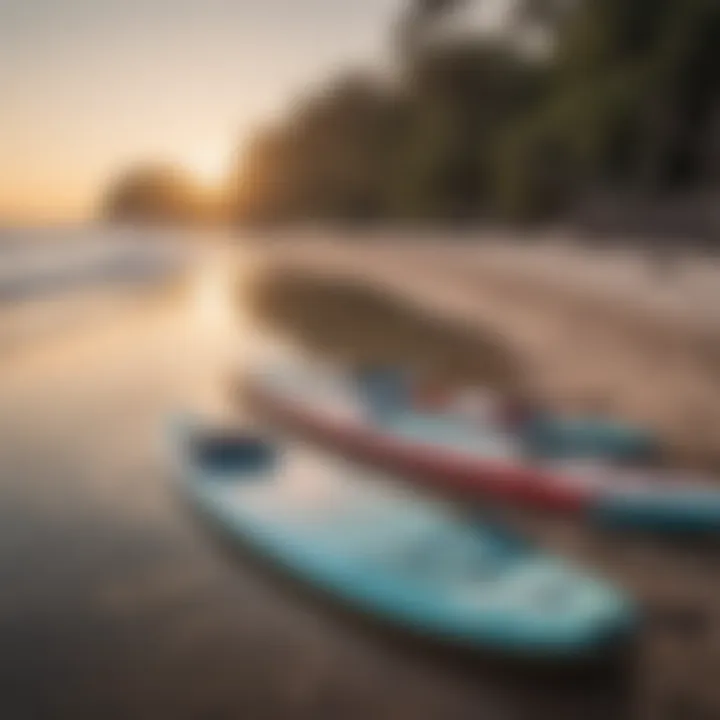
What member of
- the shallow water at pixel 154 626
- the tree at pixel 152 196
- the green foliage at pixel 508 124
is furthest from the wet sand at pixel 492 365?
the tree at pixel 152 196

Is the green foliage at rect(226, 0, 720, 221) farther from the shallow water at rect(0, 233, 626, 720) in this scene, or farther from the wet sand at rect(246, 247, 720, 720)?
the shallow water at rect(0, 233, 626, 720)

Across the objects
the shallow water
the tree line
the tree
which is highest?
the tree line

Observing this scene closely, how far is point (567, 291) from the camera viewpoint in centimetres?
310

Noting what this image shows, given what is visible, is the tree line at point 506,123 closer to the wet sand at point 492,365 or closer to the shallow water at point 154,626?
the wet sand at point 492,365

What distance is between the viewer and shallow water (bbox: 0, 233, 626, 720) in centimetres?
132

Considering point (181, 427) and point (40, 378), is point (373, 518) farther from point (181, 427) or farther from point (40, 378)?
point (40, 378)

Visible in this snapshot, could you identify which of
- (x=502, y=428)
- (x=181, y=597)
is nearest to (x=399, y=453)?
(x=502, y=428)

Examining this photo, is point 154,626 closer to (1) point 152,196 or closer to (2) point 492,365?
(1) point 152,196

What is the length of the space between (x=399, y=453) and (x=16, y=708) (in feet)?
3.92

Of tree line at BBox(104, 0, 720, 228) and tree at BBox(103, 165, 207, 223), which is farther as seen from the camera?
tree line at BBox(104, 0, 720, 228)

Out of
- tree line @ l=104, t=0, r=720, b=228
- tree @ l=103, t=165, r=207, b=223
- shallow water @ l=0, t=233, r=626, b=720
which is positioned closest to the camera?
shallow water @ l=0, t=233, r=626, b=720

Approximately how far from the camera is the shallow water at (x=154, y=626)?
4.34 feet

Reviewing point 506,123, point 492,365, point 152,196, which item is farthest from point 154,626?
point 492,365

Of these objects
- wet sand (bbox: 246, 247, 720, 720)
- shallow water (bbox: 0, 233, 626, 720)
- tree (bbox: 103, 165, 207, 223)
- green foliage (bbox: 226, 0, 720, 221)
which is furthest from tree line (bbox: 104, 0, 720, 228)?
shallow water (bbox: 0, 233, 626, 720)
